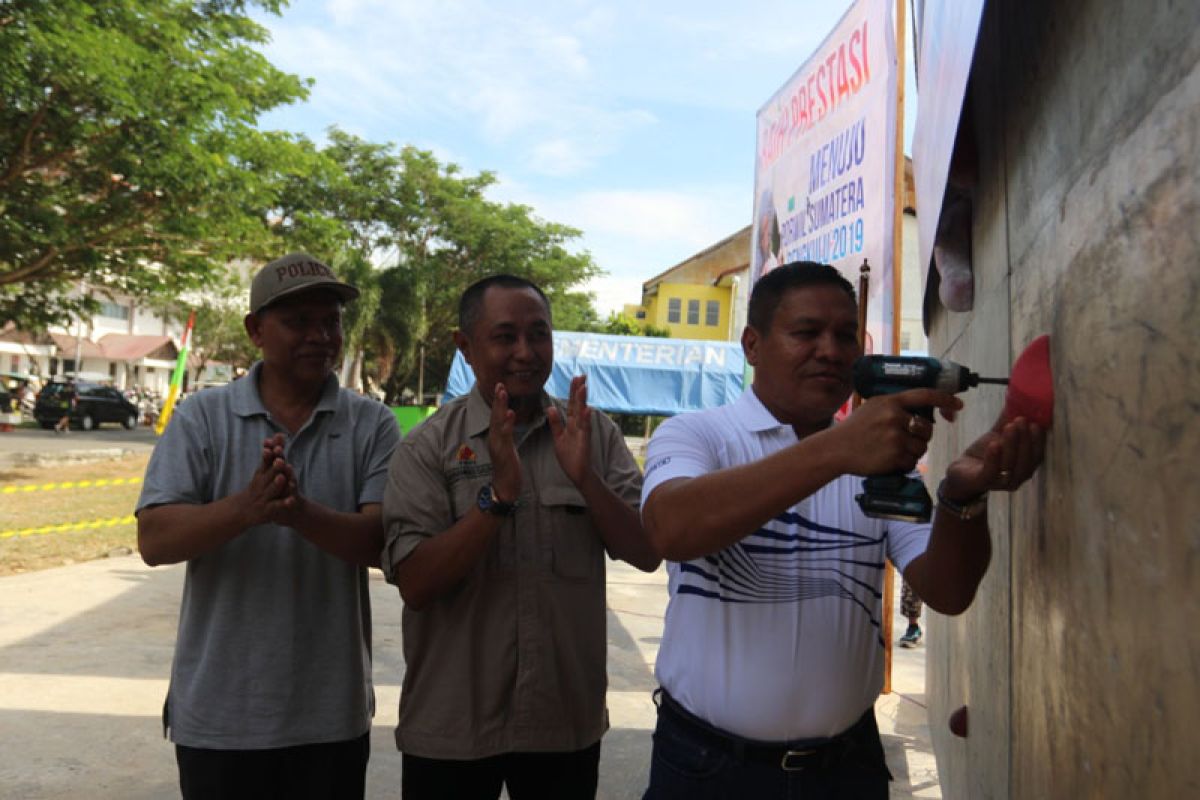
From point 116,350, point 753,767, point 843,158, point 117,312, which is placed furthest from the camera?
point 117,312

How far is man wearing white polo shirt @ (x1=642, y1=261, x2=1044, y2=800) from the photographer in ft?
5.51

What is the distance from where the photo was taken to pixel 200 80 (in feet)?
34.6

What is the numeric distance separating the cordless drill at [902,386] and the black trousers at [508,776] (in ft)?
3.85

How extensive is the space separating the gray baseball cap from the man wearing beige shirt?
15.5 inches

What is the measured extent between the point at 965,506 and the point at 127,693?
4.63 m

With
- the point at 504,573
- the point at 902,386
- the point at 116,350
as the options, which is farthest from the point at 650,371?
the point at 116,350

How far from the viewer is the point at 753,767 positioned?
1687 mm

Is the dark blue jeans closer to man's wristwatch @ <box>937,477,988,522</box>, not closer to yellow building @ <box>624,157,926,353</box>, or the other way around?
man's wristwatch @ <box>937,477,988,522</box>

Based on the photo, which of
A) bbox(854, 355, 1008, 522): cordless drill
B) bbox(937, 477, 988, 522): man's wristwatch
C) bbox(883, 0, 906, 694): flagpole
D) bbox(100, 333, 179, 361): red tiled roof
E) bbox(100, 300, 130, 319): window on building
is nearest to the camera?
bbox(854, 355, 1008, 522): cordless drill

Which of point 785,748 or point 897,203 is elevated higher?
point 897,203

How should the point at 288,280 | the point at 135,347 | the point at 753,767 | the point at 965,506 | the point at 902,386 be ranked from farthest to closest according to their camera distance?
1. the point at 135,347
2. the point at 288,280
3. the point at 753,767
4. the point at 965,506
5. the point at 902,386

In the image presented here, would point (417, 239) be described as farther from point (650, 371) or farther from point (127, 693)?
point (127, 693)

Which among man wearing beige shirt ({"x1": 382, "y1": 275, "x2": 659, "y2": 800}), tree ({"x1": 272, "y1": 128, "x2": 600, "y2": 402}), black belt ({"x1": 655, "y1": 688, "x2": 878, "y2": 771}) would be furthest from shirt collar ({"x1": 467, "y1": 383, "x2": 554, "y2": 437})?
tree ({"x1": 272, "y1": 128, "x2": 600, "y2": 402})

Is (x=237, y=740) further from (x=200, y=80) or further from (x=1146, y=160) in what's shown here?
(x=200, y=80)
